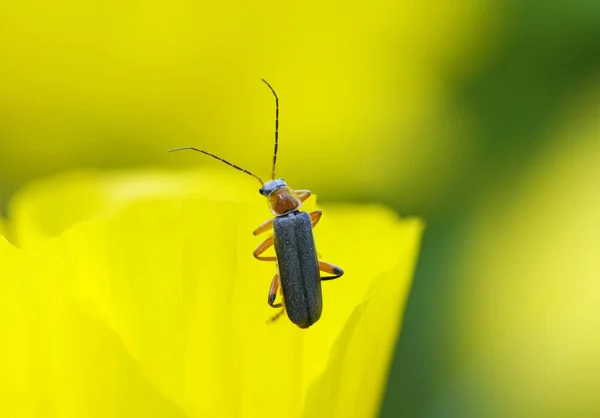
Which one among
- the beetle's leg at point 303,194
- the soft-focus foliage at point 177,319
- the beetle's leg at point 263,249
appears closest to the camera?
the soft-focus foliage at point 177,319

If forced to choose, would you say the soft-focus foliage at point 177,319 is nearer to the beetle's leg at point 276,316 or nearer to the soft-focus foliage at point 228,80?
the beetle's leg at point 276,316

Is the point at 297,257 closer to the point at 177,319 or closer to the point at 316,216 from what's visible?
the point at 316,216

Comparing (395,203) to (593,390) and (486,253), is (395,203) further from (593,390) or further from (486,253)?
(593,390)

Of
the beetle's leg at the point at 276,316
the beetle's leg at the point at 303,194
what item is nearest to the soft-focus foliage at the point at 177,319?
the beetle's leg at the point at 276,316

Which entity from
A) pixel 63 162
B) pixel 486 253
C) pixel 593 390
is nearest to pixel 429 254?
pixel 486 253

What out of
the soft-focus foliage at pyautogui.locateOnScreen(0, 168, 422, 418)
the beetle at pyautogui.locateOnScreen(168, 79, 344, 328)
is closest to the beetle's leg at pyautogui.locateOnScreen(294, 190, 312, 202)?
the beetle at pyautogui.locateOnScreen(168, 79, 344, 328)

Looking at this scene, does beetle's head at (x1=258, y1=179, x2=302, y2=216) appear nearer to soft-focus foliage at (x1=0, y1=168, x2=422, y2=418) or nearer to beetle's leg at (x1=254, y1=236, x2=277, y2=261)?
beetle's leg at (x1=254, y1=236, x2=277, y2=261)

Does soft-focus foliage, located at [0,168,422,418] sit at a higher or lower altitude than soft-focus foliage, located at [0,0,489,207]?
lower
